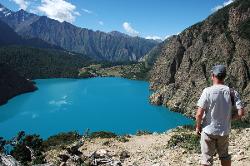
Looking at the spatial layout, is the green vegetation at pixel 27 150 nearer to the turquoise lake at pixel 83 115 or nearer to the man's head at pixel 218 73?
the man's head at pixel 218 73

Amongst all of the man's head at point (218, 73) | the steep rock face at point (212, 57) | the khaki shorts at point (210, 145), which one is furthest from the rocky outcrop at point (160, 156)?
the steep rock face at point (212, 57)

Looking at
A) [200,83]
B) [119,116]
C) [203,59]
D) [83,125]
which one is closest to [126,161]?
[83,125]

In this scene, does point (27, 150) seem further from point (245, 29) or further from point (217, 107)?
point (245, 29)

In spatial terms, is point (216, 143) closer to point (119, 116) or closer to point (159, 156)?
point (159, 156)

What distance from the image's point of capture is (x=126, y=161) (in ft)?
71.5

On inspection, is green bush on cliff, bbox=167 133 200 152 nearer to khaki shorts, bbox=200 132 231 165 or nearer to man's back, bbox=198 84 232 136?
khaki shorts, bbox=200 132 231 165

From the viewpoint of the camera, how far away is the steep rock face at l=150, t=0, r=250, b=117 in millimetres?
149750

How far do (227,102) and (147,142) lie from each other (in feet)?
64.4

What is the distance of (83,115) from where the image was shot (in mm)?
144750

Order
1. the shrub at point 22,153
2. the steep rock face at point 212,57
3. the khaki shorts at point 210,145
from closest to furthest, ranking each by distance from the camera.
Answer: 1. the khaki shorts at point 210,145
2. the shrub at point 22,153
3. the steep rock face at point 212,57

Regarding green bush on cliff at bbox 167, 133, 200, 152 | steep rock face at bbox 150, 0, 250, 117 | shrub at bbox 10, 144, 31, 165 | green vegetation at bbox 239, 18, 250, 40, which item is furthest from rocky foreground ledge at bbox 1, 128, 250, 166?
green vegetation at bbox 239, 18, 250, 40

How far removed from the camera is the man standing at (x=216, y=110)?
405 inches

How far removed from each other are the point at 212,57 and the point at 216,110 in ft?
538

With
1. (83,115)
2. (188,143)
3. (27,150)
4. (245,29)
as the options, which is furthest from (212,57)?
(188,143)
